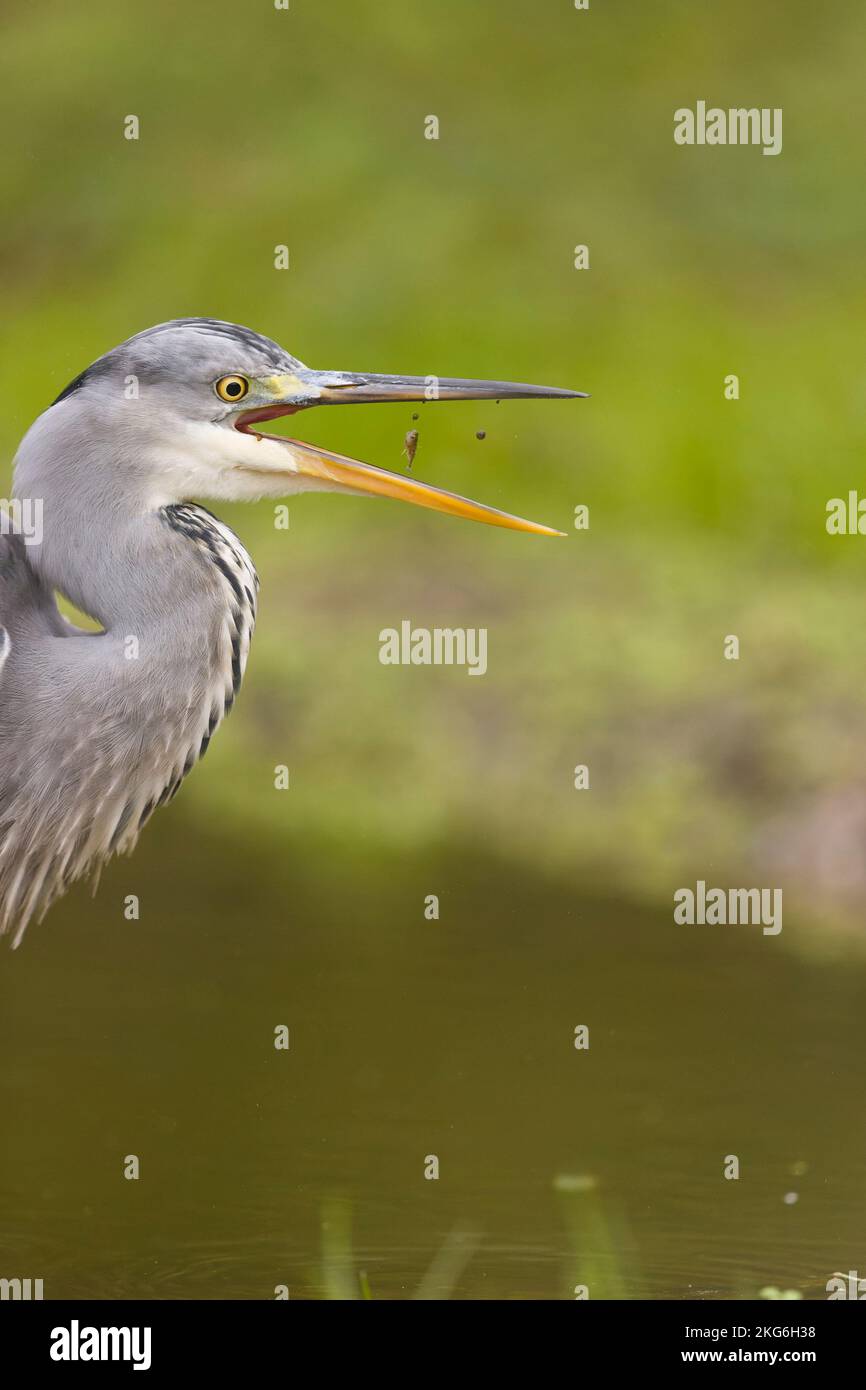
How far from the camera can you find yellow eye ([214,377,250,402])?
18.0ft

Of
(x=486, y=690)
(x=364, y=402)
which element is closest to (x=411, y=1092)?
(x=364, y=402)

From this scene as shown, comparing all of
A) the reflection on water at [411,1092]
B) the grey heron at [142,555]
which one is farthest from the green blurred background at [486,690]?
the grey heron at [142,555]

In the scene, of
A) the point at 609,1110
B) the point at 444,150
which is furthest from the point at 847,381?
the point at 609,1110

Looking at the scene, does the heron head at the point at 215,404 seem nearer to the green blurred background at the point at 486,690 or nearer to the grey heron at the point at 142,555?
the grey heron at the point at 142,555

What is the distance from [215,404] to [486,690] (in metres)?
7.97

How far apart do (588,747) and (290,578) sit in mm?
3254

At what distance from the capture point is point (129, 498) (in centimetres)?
541

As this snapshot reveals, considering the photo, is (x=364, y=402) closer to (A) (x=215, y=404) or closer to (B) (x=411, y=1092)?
(A) (x=215, y=404)

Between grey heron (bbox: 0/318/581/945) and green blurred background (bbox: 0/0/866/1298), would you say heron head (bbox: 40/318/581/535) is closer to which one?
grey heron (bbox: 0/318/581/945)

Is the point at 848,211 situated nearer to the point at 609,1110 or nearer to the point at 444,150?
the point at 444,150

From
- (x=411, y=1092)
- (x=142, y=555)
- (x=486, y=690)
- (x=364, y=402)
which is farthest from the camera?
(x=486, y=690)

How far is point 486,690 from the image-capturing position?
13359 mm

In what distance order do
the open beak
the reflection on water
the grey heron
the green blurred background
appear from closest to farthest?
the grey heron, the open beak, the reflection on water, the green blurred background

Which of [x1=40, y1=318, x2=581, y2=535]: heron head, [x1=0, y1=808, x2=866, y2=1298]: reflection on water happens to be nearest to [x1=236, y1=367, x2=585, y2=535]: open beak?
[x1=40, y1=318, x2=581, y2=535]: heron head
